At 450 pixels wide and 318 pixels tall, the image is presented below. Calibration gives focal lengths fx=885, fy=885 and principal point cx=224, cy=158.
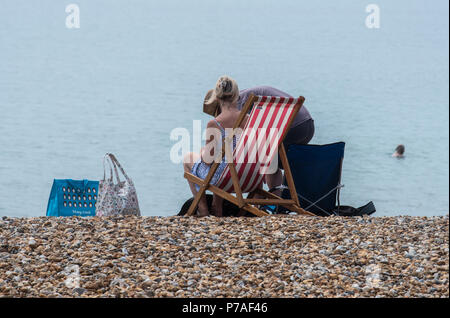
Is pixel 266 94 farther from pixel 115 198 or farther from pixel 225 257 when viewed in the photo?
pixel 225 257

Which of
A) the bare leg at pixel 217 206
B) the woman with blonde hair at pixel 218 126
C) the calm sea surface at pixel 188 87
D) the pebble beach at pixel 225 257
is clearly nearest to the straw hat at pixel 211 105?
the woman with blonde hair at pixel 218 126

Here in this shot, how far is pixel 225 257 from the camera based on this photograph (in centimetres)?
472

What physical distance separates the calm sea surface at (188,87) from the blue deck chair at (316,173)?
21.6ft

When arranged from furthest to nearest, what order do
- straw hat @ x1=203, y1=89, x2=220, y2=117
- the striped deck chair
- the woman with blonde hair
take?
straw hat @ x1=203, y1=89, x2=220, y2=117
the woman with blonde hair
the striped deck chair

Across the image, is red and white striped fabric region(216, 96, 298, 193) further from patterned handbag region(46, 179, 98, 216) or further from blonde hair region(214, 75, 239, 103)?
patterned handbag region(46, 179, 98, 216)

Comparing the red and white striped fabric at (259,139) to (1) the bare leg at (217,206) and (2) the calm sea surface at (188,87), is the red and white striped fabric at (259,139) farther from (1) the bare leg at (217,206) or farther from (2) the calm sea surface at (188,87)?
(2) the calm sea surface at (188,87)

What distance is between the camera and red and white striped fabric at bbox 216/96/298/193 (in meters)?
5.66

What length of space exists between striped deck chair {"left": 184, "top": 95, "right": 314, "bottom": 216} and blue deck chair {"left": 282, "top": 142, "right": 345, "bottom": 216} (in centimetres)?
28

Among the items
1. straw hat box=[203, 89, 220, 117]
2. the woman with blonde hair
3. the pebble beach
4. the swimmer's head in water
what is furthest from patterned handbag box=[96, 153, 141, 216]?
the swimmer's head in water

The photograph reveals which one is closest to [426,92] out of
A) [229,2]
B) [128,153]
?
[128,153]

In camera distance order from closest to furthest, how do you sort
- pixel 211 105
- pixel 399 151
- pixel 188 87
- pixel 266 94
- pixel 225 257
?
pixel 225 257 → pixel 211 105 → pixel 266 94 → pixel 399 151 → pixel 188 87

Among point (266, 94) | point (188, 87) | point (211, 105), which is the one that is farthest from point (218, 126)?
point (188, 87)

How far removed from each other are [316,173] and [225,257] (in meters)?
1.63
